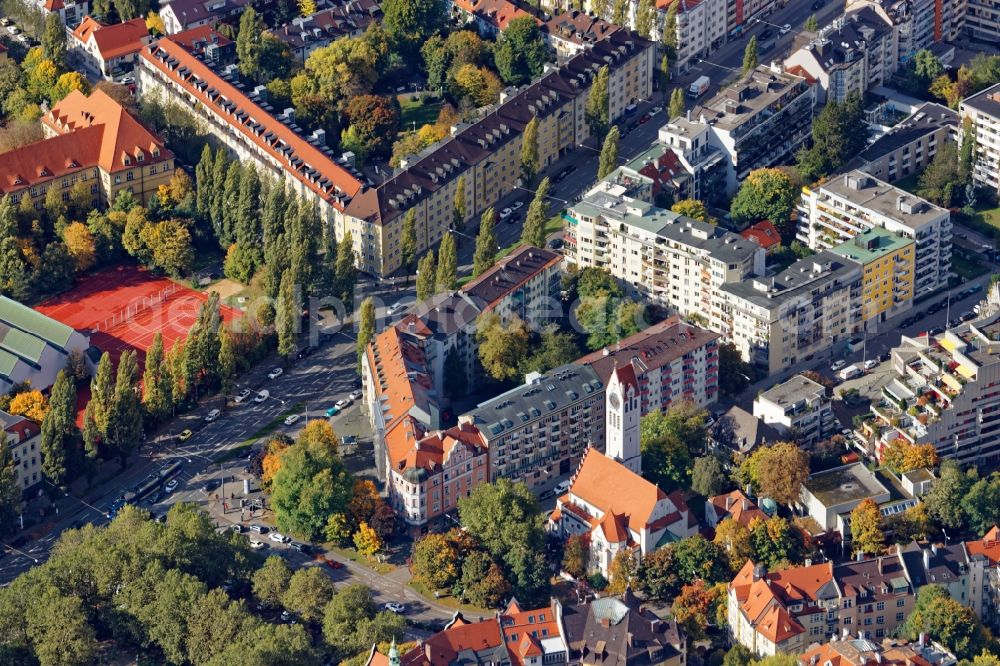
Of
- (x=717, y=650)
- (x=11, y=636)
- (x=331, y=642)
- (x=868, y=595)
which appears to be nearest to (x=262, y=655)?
(x=331, y=642)

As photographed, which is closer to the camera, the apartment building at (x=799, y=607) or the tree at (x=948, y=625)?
the tree at (x=948, y=625)

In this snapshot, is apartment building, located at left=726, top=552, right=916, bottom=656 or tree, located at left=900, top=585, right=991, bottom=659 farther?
apartment building, located at left=726, top=552, right=916, bottom=656

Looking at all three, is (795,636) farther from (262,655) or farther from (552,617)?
(262,655)

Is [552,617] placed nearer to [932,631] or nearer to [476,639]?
[476,639]

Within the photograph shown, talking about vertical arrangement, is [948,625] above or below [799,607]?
below

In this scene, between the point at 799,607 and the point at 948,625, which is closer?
the point at 948,625

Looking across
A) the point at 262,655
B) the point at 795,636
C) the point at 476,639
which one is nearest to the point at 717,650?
the point at 795,636
